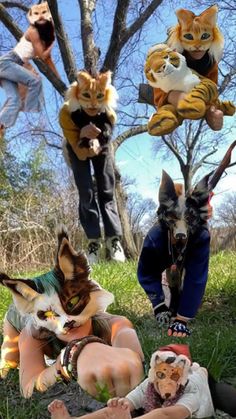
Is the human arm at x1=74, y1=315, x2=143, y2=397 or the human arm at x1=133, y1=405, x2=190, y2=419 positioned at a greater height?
the human arm at x1=74, y1=315, x2=143, y2=397

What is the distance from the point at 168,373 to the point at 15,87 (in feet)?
4.82

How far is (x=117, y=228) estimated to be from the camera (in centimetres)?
290

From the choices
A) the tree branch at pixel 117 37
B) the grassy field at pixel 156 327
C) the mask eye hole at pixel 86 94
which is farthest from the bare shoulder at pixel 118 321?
the tree branch at pixel 117 37

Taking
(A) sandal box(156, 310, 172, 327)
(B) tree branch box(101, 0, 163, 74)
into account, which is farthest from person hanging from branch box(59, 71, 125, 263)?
(B) tree branch box(101, 0, 163, 74)

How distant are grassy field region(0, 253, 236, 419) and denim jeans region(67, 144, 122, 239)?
26cm

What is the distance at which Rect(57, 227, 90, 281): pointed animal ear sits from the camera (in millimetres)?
1430

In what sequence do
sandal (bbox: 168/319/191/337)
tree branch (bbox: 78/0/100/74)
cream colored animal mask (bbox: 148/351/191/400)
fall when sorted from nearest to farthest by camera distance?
cream colored animal mask (bbox: 148/351/191/400), sandal (bbox: 168/319/191/337), tree branch (bbox: 78/0/100/74)

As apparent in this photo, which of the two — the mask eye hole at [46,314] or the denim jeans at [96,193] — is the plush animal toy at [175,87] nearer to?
the denim jeans at [96,193]

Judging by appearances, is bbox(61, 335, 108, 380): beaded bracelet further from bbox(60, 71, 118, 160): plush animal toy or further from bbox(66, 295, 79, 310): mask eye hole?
bbox(60, 71, 118, 160): plush animal toy

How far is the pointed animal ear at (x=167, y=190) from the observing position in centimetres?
192

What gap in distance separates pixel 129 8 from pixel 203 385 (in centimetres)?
412

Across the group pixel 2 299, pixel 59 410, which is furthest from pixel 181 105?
pixel 2 299

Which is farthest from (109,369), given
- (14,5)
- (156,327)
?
(14,5)

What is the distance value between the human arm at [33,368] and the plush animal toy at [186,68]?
0.87 meters
